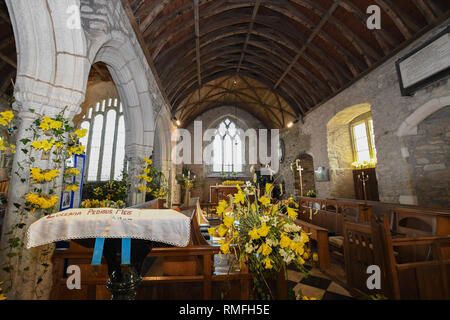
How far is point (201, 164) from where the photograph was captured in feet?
35.1

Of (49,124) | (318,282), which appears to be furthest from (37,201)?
(318,282)

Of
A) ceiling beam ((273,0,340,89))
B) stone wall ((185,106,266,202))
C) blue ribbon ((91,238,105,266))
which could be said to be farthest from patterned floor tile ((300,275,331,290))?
stone wall ((185,106,266,202))

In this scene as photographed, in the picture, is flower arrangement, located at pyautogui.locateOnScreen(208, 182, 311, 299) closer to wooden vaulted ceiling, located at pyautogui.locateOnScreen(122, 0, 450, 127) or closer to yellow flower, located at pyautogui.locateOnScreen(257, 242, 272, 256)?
yellow flower, located at pyautogui.locateOnScreen(257, 242, 272, 256)

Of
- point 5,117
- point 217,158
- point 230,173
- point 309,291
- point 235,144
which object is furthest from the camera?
point 217,158

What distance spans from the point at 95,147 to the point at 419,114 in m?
11.2

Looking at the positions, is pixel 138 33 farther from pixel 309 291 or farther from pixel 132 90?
pixel 309 291

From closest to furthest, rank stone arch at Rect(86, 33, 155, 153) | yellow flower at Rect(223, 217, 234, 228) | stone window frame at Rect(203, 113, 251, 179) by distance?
yellow flower at Rect(223, 217, 234, 228), stone arch at Rect(86, 33, 155, 153), stone window frame at Rect(203, 113, 251, 179)

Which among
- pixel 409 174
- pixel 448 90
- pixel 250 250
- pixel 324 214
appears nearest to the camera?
pixel 250 250

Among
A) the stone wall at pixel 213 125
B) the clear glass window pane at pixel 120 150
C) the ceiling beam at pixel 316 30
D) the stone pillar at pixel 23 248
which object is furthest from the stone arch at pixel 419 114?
the clear glass window pane at pixel 120 150

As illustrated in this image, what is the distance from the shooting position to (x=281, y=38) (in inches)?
229

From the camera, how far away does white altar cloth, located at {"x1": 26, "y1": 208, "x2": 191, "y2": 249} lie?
805 mm
